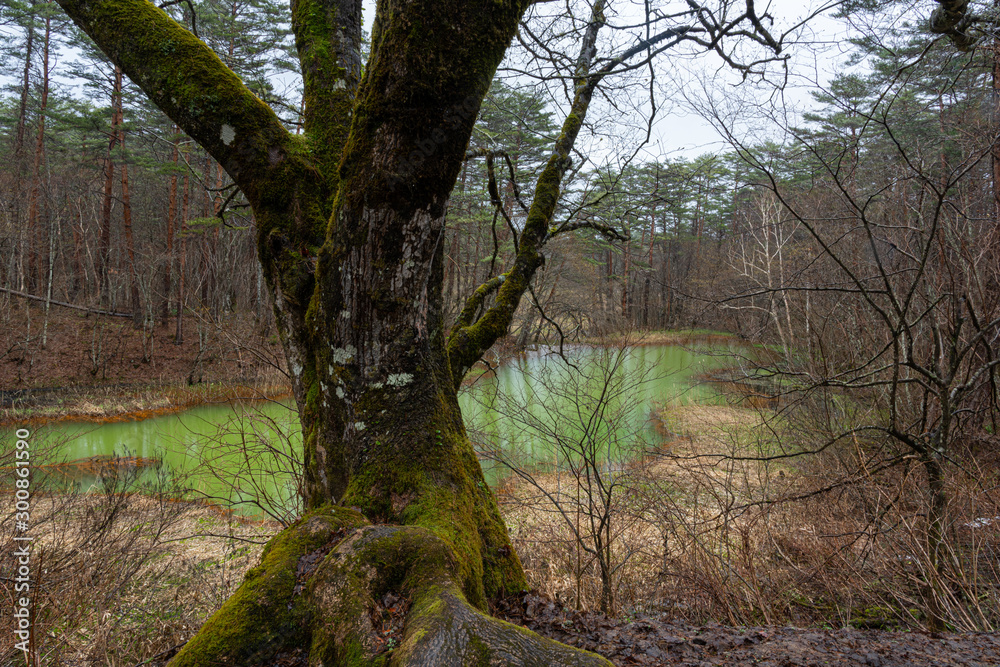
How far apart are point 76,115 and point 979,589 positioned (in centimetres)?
2274

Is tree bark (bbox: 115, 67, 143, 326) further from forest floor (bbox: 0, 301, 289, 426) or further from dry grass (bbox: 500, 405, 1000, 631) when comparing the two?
dry grass (bbox: 500, 405, 1000, 631)

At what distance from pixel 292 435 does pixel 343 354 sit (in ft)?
20.9

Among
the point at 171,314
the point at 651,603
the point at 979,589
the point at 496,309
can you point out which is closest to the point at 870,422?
the point at 979,589

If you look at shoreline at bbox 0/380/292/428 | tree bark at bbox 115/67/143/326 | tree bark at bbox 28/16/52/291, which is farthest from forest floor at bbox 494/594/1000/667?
tree bark at bbox 28/16/52/291

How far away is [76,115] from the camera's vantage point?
15297mm

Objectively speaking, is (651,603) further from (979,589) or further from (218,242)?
(218,242)

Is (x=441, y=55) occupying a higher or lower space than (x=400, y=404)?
higher

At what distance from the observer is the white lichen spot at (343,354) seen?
2.16 m

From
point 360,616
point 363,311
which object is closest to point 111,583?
point 363,311

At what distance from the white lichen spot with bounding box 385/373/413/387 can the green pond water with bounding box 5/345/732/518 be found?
3419 mm

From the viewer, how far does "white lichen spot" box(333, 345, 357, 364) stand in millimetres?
2156

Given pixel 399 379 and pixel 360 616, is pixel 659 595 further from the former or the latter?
pixel 360 616

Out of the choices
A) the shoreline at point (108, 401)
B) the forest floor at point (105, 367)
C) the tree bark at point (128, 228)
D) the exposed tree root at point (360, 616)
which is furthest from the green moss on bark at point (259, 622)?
the tree bark at point (128, 228)

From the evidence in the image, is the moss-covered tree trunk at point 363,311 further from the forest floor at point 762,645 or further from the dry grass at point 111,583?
the dry grass at point 111,583
